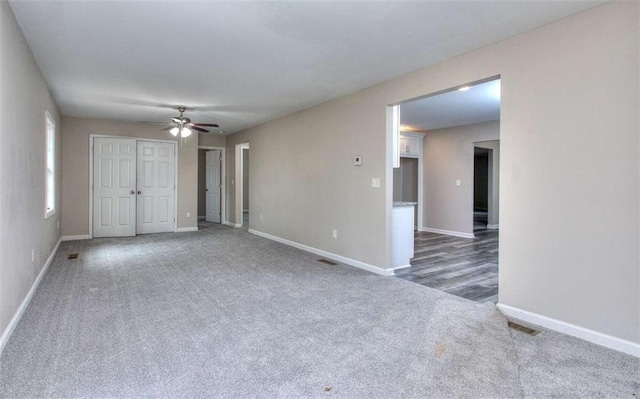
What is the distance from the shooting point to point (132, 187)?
731 centimetres

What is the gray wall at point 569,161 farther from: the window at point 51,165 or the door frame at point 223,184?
the door frame at point 223,184

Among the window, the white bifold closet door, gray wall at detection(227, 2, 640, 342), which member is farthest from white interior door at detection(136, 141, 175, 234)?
gray wall at detection(227, 2, 640, 342)

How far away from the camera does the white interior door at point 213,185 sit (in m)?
9.34

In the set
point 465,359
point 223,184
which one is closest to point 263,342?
point 465,359

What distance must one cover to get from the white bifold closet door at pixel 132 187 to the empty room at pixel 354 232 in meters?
1.93

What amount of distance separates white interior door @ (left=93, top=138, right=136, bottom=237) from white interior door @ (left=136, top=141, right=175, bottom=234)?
0.20m

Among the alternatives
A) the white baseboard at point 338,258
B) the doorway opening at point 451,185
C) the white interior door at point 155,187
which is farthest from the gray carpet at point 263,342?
the white interior door at point 155,187

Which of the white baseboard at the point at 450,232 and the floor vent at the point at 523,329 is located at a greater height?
the white baseboard at the point at 450,232

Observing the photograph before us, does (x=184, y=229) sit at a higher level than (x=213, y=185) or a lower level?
lower

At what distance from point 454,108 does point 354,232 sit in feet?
9.43

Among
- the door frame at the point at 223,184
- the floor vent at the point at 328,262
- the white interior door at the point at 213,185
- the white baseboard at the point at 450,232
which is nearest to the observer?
the floor vent at the point at 328,262

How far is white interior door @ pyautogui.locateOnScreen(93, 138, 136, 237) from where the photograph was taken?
7043 millimetres

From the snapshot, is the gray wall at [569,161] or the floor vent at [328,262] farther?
the floor vent at [328,262]

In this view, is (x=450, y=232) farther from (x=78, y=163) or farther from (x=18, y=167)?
(x=78, y=163)
